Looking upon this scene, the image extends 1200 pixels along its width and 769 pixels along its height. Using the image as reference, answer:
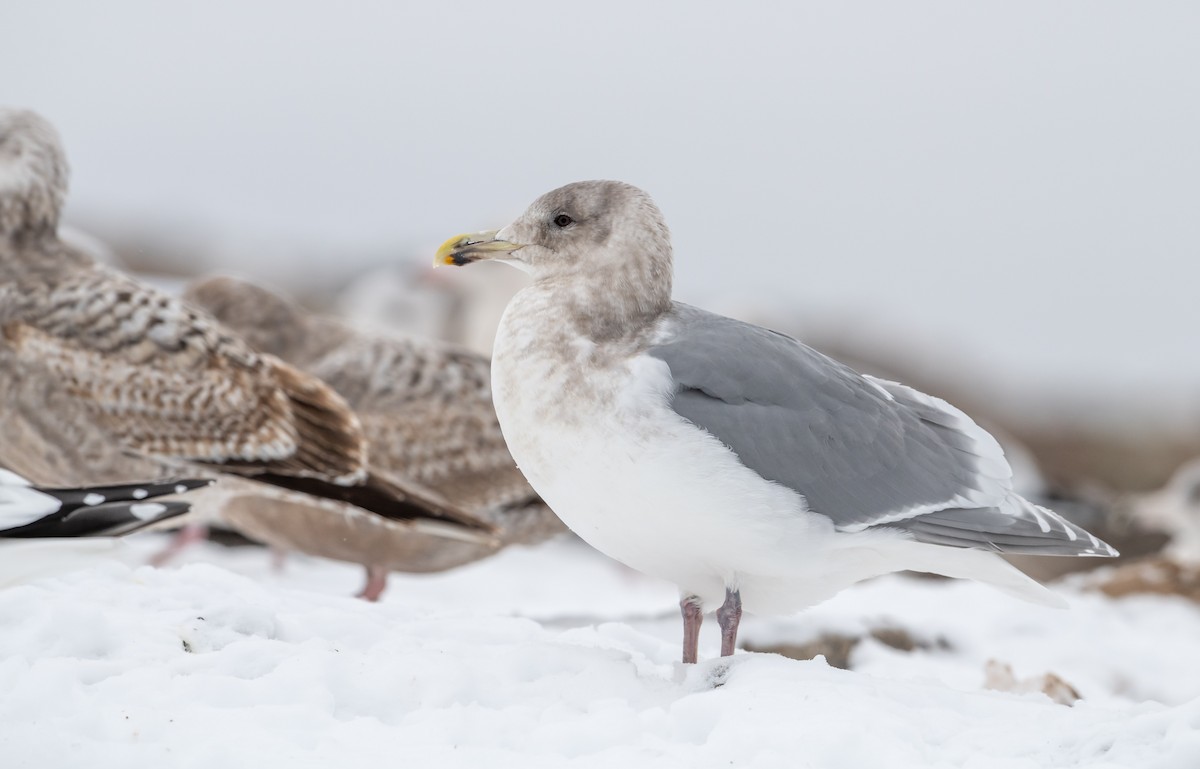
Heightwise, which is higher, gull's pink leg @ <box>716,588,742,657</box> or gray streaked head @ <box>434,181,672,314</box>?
gray streaked head @ <box>434,181,672,314</box>

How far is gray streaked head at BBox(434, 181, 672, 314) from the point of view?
4340 mm

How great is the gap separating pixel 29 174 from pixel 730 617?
15.1 ft

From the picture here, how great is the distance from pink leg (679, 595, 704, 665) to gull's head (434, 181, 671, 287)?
106cm

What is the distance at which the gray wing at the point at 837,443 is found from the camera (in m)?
4.06

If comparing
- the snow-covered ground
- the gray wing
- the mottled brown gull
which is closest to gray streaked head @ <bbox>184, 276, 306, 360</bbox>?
the mottled brown gull

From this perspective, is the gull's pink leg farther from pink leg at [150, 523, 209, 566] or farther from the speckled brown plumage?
pink leg at [150, 523, 209, 566]

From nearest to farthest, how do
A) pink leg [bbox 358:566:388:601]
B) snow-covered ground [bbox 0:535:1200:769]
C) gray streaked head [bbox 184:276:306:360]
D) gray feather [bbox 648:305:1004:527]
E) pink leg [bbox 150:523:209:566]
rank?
snow-covered ground [bbox 0:535:1200:769], gray feather [bbox 648:305:1004:527], pink leg [bbox 358:566:388:601], pink leg [bbox 150:523:209:566], gray streaked head [bbox 184:276:306:360]

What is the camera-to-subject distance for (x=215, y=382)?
6.16 meters

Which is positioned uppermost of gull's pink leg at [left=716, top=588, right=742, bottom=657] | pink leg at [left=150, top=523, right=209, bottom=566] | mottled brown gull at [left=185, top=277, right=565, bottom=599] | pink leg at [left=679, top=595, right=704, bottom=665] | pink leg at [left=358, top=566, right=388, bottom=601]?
gull's pink leg at [left=716, top=588, right=742, bottom=657]

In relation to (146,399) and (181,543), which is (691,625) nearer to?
(146,399)

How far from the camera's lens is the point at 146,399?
600 cm

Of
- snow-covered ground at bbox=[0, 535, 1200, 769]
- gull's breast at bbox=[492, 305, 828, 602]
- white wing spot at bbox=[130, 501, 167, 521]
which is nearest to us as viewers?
snow-covered ground at bbox=[0, 535, 1200, 769]

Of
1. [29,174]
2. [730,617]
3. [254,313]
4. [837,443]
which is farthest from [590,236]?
[254,313]

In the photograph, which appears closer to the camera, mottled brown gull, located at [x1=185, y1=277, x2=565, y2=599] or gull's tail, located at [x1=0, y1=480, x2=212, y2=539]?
gull's tail, located at [x1=0, y1=480, x2=212, y2=539]
